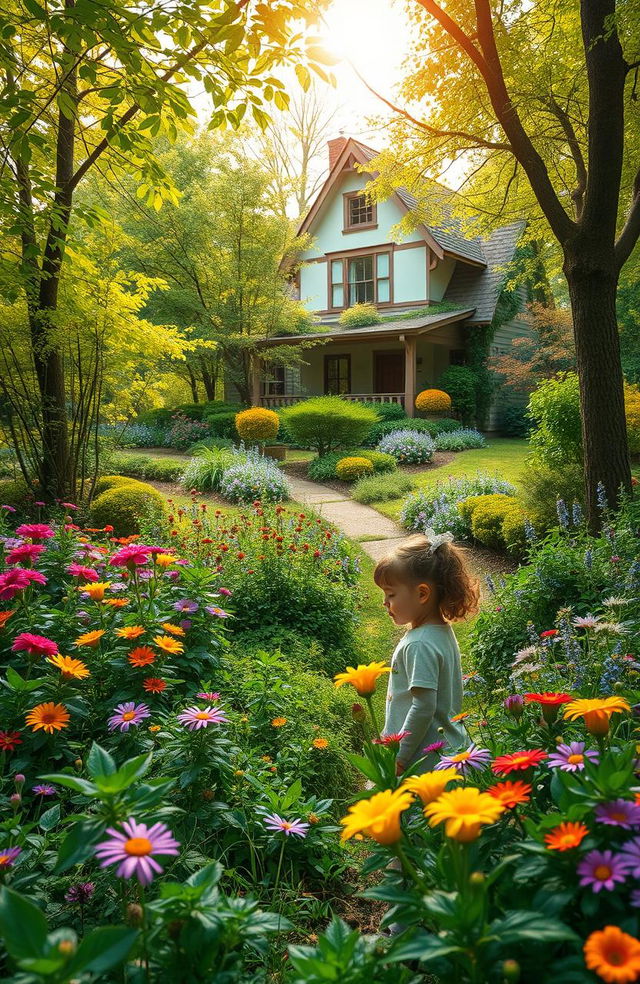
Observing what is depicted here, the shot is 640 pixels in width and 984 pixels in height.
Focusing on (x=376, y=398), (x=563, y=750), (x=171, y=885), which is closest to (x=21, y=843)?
(x=171, y=885)

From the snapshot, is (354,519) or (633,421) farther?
(354,519)

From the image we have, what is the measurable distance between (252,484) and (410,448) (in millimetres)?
4856

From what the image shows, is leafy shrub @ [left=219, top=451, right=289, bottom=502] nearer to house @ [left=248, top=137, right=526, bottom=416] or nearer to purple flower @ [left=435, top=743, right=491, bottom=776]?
house @ [left=248, top=137, right=526, bottom=416]

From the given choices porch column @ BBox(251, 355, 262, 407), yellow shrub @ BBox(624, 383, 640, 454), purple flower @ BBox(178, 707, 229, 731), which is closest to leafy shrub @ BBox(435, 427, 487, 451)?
porch column @ BBox(251, 355, 262, 407)

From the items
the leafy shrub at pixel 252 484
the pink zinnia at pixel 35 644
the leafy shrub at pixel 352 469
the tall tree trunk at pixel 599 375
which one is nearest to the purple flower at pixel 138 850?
the pink zinnia at pixel 35 644

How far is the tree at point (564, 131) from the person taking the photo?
191 inches

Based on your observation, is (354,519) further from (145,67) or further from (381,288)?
(381,288)

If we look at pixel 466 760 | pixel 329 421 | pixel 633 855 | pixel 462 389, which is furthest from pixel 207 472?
pixel 633 855

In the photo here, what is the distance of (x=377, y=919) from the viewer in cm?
222

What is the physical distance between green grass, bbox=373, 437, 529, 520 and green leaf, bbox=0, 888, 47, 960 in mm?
8636

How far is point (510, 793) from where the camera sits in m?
0.95

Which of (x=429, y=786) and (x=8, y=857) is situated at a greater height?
(x=429, y=786)

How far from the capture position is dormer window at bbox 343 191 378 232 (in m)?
19.7

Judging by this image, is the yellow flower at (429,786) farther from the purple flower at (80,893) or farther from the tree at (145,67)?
the tree at (145,67)
